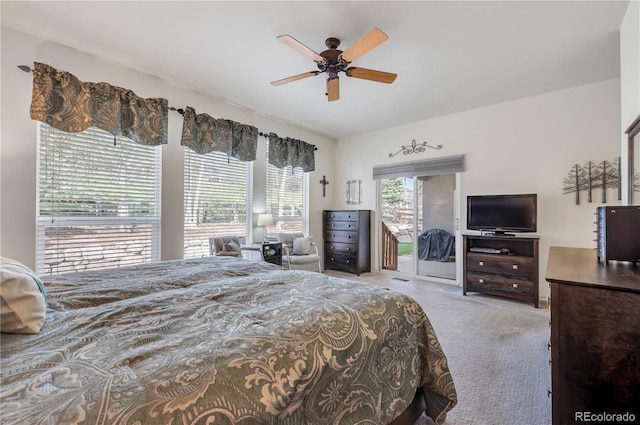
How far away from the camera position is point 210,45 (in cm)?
272

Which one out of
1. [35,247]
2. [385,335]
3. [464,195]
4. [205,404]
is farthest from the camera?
[464,195]

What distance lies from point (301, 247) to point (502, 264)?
2.95 metres

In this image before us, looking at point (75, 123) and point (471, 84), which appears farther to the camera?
point (471, 84)

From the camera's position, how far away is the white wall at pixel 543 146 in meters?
3.46

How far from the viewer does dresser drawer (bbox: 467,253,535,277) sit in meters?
3.57

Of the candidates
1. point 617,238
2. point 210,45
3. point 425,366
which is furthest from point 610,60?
point 210,45

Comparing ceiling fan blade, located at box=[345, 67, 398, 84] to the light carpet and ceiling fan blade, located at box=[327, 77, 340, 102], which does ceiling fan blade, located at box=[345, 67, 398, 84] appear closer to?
ceiling fan blade, located at box=[327, 77, 340, 102]

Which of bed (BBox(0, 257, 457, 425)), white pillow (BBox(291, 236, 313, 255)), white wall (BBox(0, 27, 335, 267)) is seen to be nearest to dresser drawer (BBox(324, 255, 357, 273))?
white pillow (BBox(291, 236, 313, 255))

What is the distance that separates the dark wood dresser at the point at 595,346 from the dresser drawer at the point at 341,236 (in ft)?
12.9

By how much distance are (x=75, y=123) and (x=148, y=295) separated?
93.8 inches

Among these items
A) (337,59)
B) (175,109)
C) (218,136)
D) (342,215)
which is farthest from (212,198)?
(337,59)

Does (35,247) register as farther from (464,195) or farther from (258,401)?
(464,195)

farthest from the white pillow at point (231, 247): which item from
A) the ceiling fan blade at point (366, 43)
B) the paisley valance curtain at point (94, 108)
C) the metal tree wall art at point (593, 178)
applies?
the metal tree wall art at point (593, 178)

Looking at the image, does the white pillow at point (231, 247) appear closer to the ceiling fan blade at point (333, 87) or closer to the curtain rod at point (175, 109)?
the curtain rod at point (175, 109)
